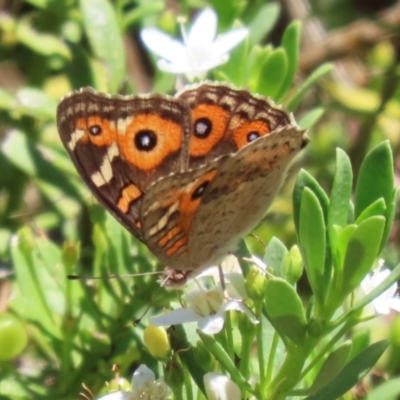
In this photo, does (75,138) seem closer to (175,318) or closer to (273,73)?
(175,318)

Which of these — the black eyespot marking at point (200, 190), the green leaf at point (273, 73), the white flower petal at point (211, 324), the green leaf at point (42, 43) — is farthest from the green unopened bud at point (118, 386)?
the green leaf at point (42, 43)

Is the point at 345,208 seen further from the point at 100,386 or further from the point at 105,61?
the point at 105,61

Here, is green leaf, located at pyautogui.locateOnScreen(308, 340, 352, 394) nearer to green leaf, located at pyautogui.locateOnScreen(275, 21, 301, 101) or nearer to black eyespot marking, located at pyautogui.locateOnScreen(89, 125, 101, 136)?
black eyespot marking, located at pyautogui.locateOnScreen(89, 125, 101, 136)

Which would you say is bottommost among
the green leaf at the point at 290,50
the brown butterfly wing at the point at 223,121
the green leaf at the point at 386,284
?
the green leaf at the point at 386,284

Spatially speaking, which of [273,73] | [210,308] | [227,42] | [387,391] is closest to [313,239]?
[210,308]

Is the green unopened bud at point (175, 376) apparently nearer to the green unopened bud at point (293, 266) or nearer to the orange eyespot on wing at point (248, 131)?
the green unopened bud at point (293, 266)

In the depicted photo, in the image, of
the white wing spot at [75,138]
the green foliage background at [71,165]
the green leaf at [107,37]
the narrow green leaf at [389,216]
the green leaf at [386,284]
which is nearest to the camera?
the green leaf at [386,284]
